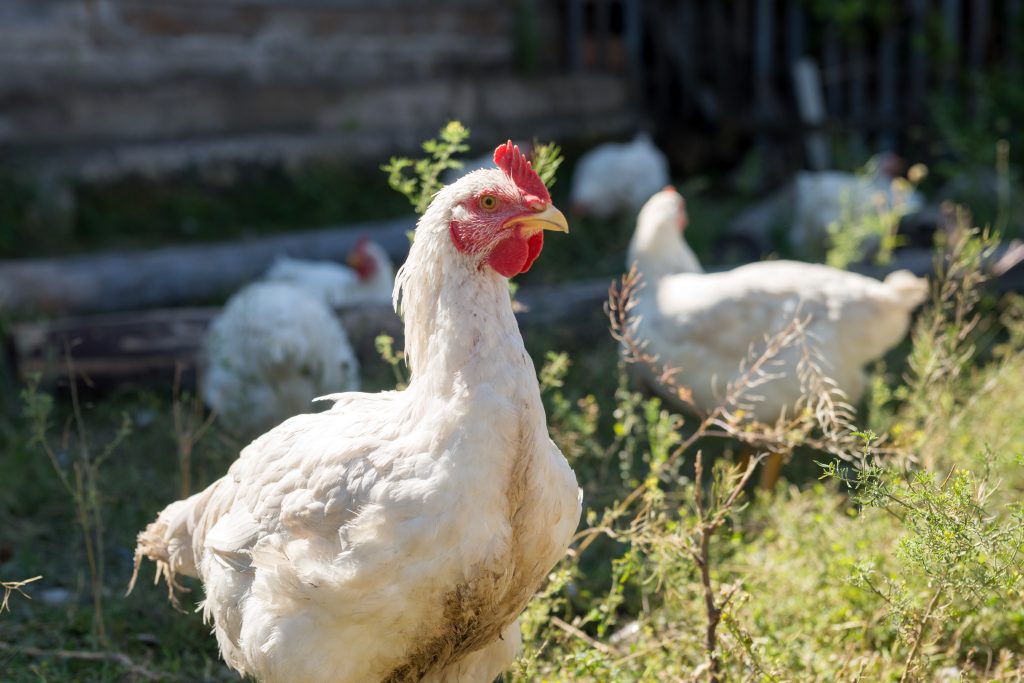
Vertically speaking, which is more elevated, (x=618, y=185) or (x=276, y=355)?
(x=276, y=355)

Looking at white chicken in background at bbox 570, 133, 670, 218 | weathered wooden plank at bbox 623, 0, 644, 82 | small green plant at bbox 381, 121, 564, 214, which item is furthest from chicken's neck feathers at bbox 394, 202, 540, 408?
A: weathered wooden plank at bbox 623, 0, 644, 82

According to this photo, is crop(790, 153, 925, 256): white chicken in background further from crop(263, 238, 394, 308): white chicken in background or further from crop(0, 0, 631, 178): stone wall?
crop(0, 0, 631, 178): stone wall

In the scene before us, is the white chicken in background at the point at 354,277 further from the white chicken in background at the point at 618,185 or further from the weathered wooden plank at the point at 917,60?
the weathered wooden plank at the point at 917,60

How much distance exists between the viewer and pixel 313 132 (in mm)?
9789

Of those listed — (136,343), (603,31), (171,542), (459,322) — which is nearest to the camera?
(459,322)

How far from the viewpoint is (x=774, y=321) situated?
440 centimetres

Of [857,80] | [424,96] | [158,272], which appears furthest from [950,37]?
[158,272]

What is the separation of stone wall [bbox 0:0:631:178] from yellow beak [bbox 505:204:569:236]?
22.6 feet

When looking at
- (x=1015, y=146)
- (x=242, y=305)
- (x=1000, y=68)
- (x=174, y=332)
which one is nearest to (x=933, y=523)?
(x=242, y=305)

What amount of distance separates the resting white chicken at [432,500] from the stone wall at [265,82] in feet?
22.0

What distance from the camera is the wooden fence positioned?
10023 mm

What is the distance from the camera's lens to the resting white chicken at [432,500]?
2.36 metres

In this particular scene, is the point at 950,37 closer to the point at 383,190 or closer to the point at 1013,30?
the point at 1013,30

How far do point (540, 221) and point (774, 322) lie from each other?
2203 millimetres
